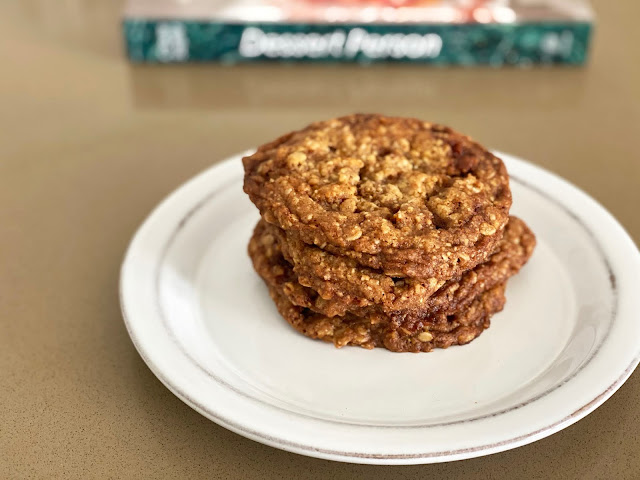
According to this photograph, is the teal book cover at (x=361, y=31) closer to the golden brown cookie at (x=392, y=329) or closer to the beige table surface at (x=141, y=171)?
the beige table surface at (x=141, y=171)

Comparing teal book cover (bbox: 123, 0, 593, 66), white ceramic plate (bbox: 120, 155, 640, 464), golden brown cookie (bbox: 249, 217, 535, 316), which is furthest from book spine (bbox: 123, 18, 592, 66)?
golden brown cookie (bbox: 249, 217, 535, 316)

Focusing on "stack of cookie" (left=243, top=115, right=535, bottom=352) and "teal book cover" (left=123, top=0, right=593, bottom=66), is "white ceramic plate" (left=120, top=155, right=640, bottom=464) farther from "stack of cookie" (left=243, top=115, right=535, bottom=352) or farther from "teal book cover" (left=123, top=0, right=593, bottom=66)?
"teal book cover" (left=123, top=0, right=593, bottom=66)

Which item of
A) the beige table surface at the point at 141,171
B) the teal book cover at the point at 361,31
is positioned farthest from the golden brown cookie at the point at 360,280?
the teal book cover at the point at 361,31

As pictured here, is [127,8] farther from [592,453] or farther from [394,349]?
[592,453]

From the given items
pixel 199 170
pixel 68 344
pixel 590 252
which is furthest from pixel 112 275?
pixel 590 252

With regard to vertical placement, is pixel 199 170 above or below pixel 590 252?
below

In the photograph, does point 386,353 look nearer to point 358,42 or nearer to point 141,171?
point 141,171
